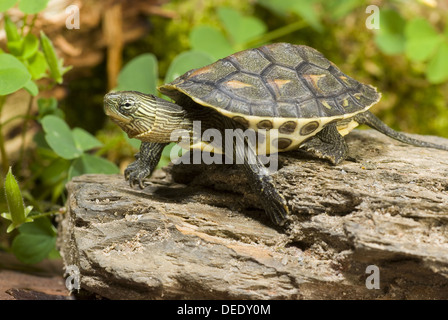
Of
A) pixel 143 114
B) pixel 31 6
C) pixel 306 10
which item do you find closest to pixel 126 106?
pixel 143 114

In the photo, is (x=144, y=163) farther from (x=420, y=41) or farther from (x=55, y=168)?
(x=420, y=41)

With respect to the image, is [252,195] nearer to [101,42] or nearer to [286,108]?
[286,108]

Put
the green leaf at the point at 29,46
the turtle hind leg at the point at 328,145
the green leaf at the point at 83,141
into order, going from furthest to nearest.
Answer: the green leaf at the point at 83,141
the green leaf at the point at 29,46
the turtle hind leg at the point at 328,145

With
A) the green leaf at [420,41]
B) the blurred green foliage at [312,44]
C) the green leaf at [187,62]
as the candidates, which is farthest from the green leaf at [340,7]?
the green leaf at [187,62]

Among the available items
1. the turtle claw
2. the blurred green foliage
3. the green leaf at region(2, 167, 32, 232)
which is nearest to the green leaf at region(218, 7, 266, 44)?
the blurred green foliage

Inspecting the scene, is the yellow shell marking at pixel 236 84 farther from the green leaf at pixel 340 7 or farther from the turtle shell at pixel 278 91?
the green leaf at pixel 340 7
